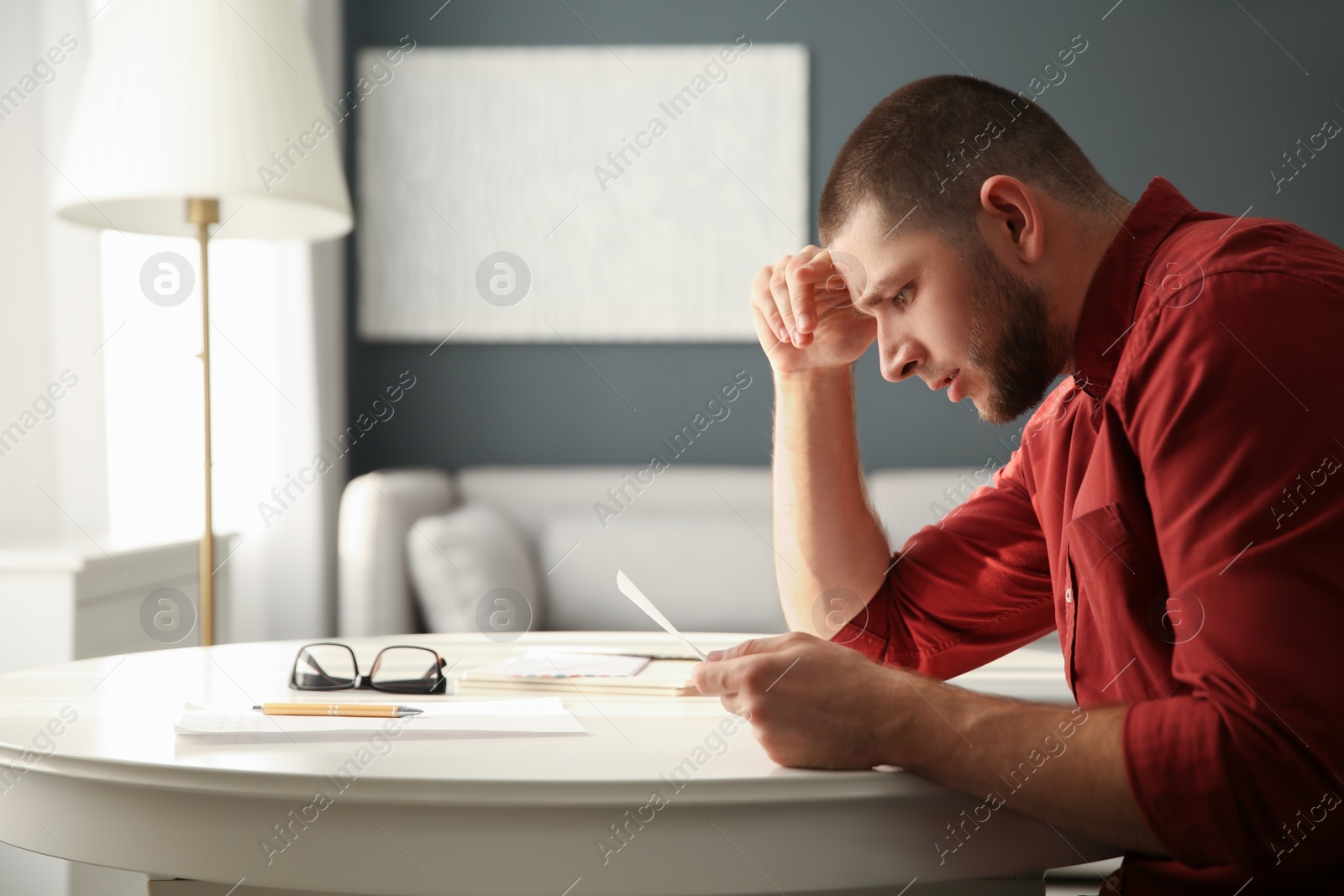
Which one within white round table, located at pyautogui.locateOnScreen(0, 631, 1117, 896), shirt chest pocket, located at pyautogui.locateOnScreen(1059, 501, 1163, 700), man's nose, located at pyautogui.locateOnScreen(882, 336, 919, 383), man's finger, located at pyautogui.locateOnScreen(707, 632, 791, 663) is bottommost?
white round table, located at pyautogui.locateOnScreen(0, 631, 1117, 896)

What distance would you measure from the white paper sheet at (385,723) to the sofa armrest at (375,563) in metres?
1.73

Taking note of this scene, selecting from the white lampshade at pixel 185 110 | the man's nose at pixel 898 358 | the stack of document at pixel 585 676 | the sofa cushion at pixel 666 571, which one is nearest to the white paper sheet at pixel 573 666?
the stack of document at pixel 585 676

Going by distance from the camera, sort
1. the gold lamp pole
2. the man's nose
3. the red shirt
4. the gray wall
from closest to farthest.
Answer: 1. the red shirt
2. the man's nose
3. the gold lamp pole
4. the gray wall

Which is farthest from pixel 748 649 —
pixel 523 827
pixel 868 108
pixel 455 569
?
pixel 868 108

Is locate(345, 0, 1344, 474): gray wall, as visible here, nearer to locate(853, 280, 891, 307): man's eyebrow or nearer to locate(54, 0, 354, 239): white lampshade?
locate(54, 0, 354, 239): white lampshade

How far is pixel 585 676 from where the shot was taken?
123cm

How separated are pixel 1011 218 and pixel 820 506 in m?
0.45

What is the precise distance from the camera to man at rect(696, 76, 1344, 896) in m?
0.74

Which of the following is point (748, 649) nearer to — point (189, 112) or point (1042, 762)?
point (1042, 762)

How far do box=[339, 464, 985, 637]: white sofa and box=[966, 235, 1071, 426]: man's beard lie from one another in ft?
5.84

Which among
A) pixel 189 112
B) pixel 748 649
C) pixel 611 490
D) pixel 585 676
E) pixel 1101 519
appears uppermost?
pixel 189 112

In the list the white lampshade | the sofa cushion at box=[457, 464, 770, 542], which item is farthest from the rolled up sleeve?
the sofa cushion at box=[457, 464, 770, 542]

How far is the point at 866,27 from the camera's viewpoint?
362 centimetres

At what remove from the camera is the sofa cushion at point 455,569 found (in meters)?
2.77
